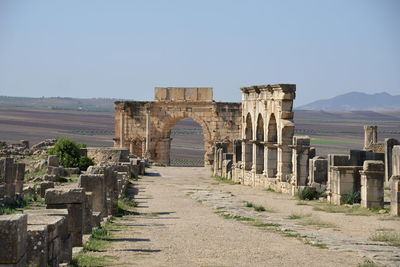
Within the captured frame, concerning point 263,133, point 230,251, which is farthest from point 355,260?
point 263,133

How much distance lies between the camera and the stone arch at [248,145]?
109 feet

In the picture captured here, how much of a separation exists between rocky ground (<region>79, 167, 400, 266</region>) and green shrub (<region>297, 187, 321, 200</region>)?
371 mm

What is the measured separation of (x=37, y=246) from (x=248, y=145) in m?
24.8

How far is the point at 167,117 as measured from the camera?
44906mm

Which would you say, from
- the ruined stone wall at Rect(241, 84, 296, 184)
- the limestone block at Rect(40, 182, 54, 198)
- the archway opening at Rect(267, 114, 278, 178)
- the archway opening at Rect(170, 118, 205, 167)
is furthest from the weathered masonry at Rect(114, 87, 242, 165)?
the limestone block at Rect(40, 182, 54, 198)

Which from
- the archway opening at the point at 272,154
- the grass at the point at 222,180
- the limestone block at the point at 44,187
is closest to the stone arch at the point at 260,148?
the archway opening at the point at 272,154

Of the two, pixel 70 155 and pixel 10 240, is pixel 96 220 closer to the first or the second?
pixel 10 240

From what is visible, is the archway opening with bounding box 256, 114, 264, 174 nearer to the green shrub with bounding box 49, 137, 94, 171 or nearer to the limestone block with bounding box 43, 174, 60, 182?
the green shrub with bounding box 49, 137, 94, 171

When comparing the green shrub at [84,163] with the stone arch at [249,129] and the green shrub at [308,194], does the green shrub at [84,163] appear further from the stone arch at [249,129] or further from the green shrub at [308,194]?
the green shrub at [308,194]

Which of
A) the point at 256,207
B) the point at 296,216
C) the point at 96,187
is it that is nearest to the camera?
the point at 96,187

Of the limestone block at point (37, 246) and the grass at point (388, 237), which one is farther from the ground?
the limestone block at point (37, 246)

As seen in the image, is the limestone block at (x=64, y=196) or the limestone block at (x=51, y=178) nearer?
the limestone block at (x=64, y=196)

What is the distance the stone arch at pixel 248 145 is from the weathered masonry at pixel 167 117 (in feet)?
34.6

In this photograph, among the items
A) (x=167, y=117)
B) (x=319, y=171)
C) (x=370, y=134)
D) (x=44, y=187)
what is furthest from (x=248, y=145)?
(x=167, y=117)
